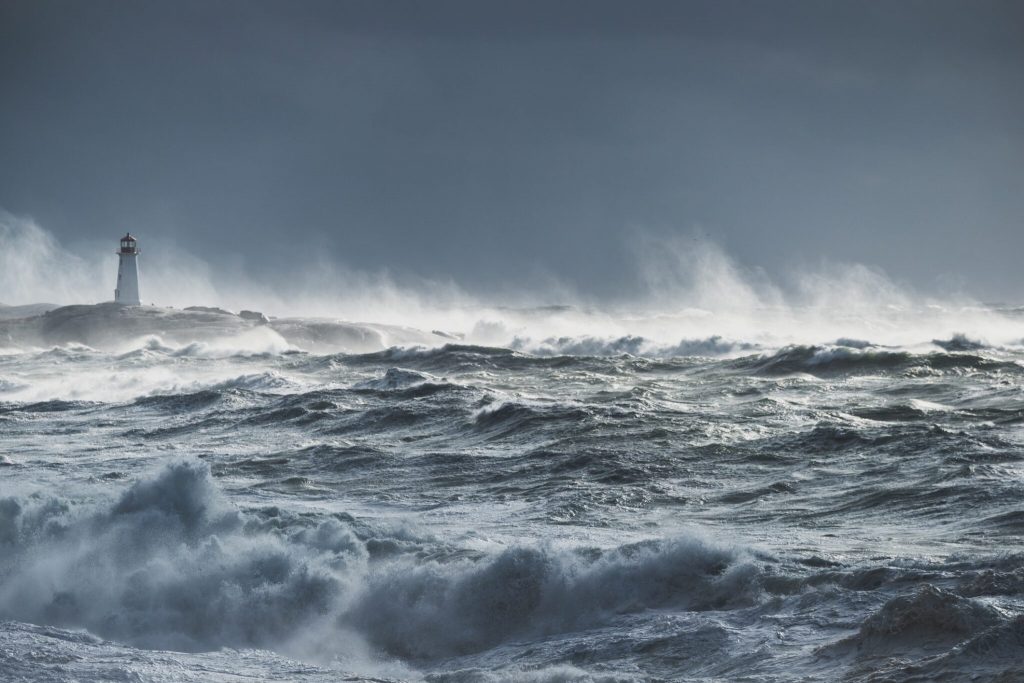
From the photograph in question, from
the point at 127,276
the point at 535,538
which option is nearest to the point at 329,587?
the point at 535,538

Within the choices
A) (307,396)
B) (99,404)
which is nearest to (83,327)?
(99,404)

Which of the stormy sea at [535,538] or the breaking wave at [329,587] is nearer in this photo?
the stormy sea at [535,538]

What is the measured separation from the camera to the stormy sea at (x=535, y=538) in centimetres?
850

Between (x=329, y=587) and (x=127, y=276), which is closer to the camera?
(x=329, y=587)

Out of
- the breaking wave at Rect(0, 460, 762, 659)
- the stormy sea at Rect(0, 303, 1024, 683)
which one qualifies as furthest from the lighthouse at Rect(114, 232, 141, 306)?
the breaking wave at Rect(0, 460, 762, 659)

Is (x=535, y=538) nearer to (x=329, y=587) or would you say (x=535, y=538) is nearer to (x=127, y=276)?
(x=329, y=587)

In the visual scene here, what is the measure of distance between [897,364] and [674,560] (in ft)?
59.9

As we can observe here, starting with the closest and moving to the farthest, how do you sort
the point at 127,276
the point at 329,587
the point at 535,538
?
the point at 329,587 < the point at 535,538 < the point at 127,276

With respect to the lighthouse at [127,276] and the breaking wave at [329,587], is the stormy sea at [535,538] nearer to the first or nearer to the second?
the breaking wave at [329,587]

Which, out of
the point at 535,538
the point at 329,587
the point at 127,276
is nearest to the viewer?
the point at 329,587

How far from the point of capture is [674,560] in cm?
984

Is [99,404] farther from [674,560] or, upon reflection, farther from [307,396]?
[674,560]

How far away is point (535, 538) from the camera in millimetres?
11492

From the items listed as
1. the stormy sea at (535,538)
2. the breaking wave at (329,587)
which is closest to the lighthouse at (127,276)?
the stormy sea at (535,538)
